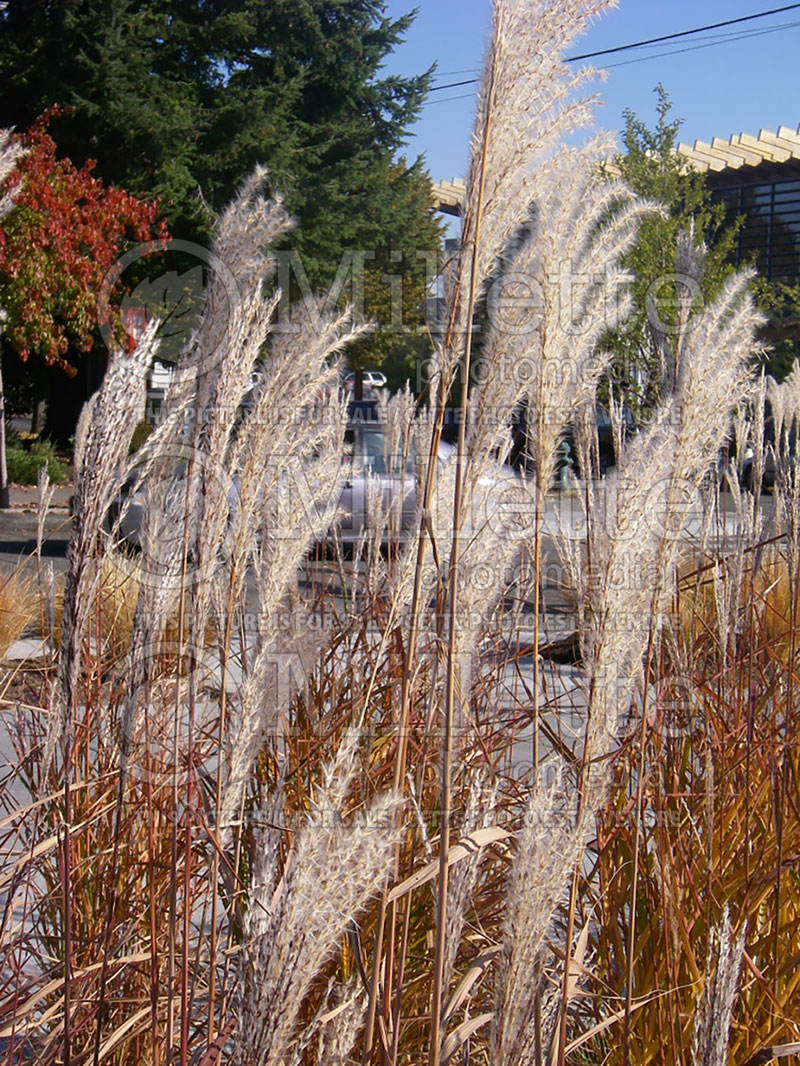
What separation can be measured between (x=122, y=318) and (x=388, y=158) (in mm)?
7817

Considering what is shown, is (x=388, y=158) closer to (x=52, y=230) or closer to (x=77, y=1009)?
(x=52, y=230)

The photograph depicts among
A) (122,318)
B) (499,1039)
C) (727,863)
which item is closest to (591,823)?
(499,1039)

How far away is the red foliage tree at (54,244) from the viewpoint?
14.1 m

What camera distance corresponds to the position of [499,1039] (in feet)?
4.00

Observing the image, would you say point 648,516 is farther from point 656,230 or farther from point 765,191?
point 765,191

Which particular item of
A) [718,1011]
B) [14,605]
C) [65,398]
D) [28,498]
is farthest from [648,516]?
[65,398]

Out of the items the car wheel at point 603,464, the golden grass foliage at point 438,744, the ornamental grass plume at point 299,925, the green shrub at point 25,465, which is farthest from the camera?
the green shrub at point 25,465

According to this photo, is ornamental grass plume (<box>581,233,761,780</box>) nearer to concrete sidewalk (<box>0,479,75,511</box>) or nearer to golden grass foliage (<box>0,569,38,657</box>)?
golden grass foliage (<box>0,569,38,657</box>)

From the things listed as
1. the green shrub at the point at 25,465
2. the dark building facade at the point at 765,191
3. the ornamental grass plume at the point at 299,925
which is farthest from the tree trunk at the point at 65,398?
the ornamental grass plume at the point at 299,925

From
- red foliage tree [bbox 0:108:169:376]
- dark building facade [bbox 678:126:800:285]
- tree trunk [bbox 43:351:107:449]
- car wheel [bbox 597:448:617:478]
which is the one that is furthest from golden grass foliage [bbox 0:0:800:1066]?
dark building facade [bbox 678:126:800:285]

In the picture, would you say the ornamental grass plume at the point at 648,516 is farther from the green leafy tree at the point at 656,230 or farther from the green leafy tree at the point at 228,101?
the green leafy tree at the point at 228,101

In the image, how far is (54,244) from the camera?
48.3ft

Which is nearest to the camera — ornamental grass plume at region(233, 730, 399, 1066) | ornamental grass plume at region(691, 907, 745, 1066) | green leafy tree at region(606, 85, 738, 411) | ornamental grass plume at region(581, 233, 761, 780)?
ornamental grass plume at region(233, 730, 399, 1066)

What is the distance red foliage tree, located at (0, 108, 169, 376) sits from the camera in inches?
554
